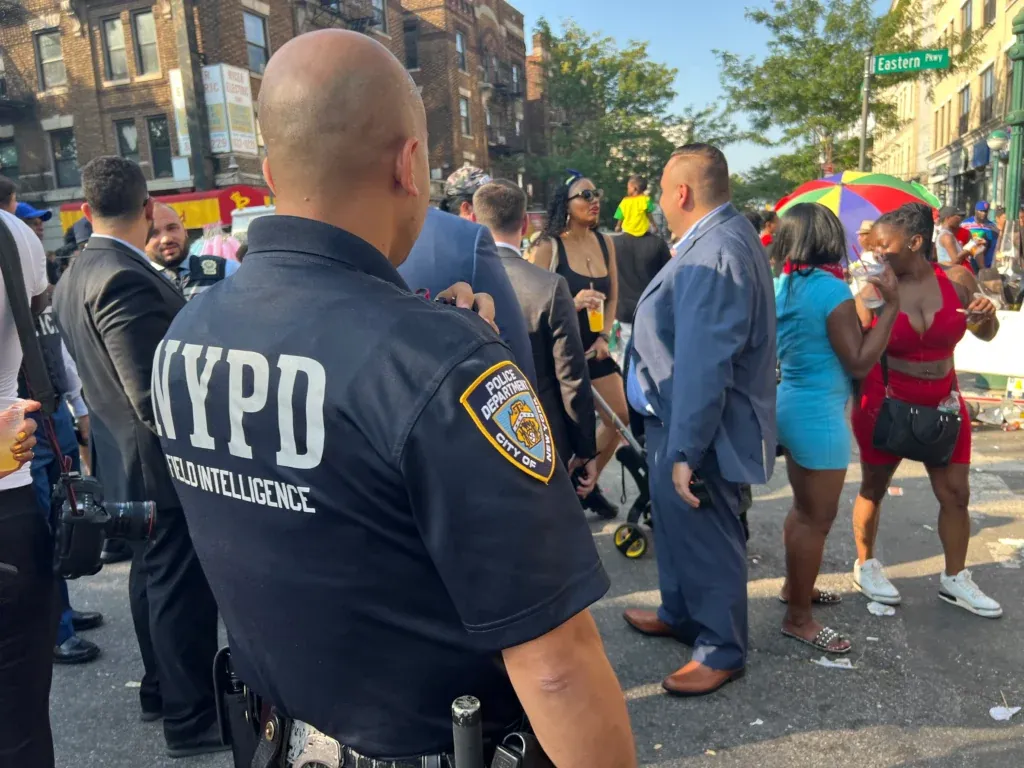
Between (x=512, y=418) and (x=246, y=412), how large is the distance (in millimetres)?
401

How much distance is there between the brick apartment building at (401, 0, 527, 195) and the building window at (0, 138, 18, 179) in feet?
42.7

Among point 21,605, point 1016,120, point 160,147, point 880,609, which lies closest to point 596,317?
point 880,609

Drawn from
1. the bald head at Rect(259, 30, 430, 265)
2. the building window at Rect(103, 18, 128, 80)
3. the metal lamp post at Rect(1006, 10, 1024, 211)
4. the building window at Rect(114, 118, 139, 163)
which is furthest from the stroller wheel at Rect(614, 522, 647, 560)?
the building window at Rect(103, 18, 128, 80)

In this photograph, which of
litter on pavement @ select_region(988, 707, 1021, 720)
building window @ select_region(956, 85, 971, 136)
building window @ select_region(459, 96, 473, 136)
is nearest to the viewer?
litter on pavement @ select_region(988, 707, 1021, 720)

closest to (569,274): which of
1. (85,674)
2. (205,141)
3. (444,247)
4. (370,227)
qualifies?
(444,247)

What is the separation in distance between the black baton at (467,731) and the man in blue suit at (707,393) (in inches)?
81.3

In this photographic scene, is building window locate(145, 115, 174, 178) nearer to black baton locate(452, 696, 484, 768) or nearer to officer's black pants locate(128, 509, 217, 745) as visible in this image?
officer's black pants locate(128, 509, 217, 745)

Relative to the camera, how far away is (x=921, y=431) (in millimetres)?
3629

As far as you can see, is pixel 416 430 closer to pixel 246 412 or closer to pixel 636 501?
pixel 246 412

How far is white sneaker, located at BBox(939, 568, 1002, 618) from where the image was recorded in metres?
3.67

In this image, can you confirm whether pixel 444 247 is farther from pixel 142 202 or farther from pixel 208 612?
pixel 208 612

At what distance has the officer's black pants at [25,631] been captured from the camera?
2033 millimetres

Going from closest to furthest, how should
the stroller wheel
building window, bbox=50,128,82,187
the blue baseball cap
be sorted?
1. the stroller wheel
2. the blue baseball cap
3. building window, bbox=50,128,82,187

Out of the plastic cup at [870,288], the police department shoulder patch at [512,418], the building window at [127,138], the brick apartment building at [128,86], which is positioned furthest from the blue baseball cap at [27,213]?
the building window at [127,138]
